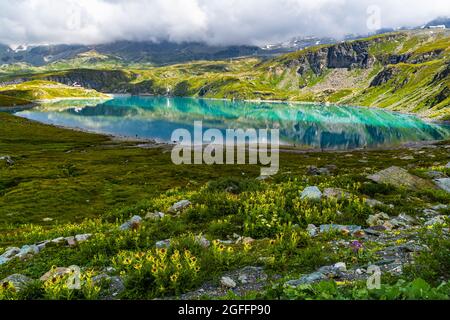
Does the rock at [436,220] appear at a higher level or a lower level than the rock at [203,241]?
higher

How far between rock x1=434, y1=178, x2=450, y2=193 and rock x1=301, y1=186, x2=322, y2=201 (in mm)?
10872

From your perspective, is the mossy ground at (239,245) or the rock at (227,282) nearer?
the mossy ground at (239,245)

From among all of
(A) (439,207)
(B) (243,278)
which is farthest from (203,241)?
(A) (439,207)

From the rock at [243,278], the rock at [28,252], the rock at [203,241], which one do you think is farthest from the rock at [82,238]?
the rock at [243,278]

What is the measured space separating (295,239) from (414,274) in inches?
186

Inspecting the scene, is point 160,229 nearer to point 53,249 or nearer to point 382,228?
point 53,249

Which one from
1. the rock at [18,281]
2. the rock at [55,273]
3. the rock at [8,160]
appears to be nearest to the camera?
the rock at [18,281]

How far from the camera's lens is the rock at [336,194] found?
62.9 ft

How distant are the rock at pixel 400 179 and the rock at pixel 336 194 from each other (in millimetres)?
4115

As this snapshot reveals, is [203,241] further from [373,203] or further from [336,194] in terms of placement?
[373,203]

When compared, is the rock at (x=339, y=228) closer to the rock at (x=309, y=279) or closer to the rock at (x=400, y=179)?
the rock at (x=309, y=279)

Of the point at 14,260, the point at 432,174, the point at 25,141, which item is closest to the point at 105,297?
the point at 14,260

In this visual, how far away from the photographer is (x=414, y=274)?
9367 millimetres

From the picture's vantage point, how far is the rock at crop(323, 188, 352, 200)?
62.9ft
